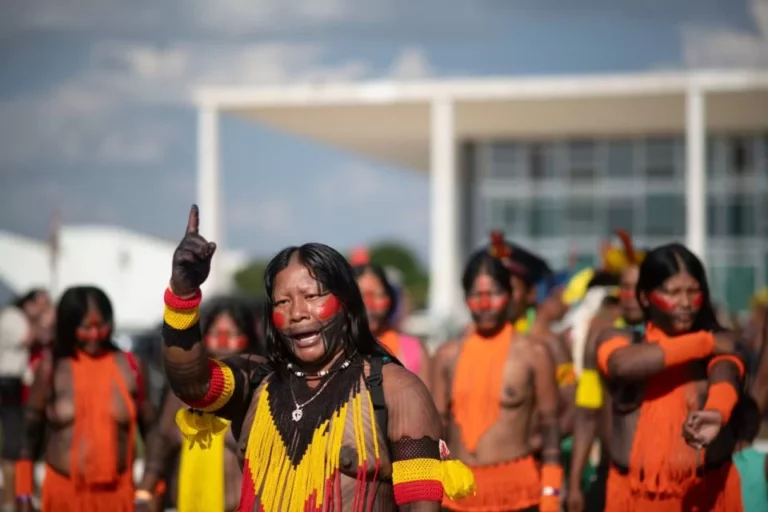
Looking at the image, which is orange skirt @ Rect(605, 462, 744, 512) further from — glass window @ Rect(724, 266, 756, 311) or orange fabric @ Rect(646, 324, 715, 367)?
glass window @ Rect(724, 266, 756, 311)

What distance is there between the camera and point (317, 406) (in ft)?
14.1

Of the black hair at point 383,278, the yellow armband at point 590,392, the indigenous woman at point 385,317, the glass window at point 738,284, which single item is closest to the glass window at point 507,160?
the glass window at point 738,284

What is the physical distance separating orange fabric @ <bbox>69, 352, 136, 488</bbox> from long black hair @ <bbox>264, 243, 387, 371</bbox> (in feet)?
10.4

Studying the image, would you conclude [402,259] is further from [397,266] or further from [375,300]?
[375,300]

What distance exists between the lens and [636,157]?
39.6 meters

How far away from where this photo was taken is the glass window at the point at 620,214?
3916cm

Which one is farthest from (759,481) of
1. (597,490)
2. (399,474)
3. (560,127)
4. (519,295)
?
(560,127)

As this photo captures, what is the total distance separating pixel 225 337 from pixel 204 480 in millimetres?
823

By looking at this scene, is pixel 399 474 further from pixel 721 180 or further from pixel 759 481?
pixel 721 180

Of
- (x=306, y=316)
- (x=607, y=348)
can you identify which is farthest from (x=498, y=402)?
(x=306, y=316)

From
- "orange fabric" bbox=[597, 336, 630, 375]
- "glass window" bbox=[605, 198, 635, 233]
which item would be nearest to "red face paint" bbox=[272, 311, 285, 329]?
"orange fabric" bbox=[597, 336, 630, 375]

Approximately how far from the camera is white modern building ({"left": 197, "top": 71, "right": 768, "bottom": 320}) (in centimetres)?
3431

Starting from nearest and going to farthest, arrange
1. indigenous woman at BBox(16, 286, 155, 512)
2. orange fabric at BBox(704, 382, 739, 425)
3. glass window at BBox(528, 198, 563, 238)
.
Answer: orange fabric at BBox(704, 382, 739, 425) → indigenous woman at BBox(16, 286, 155, 512) → glass window at BBox(528, 198, 563, 238)

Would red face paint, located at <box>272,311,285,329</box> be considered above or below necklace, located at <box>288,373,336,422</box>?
above
